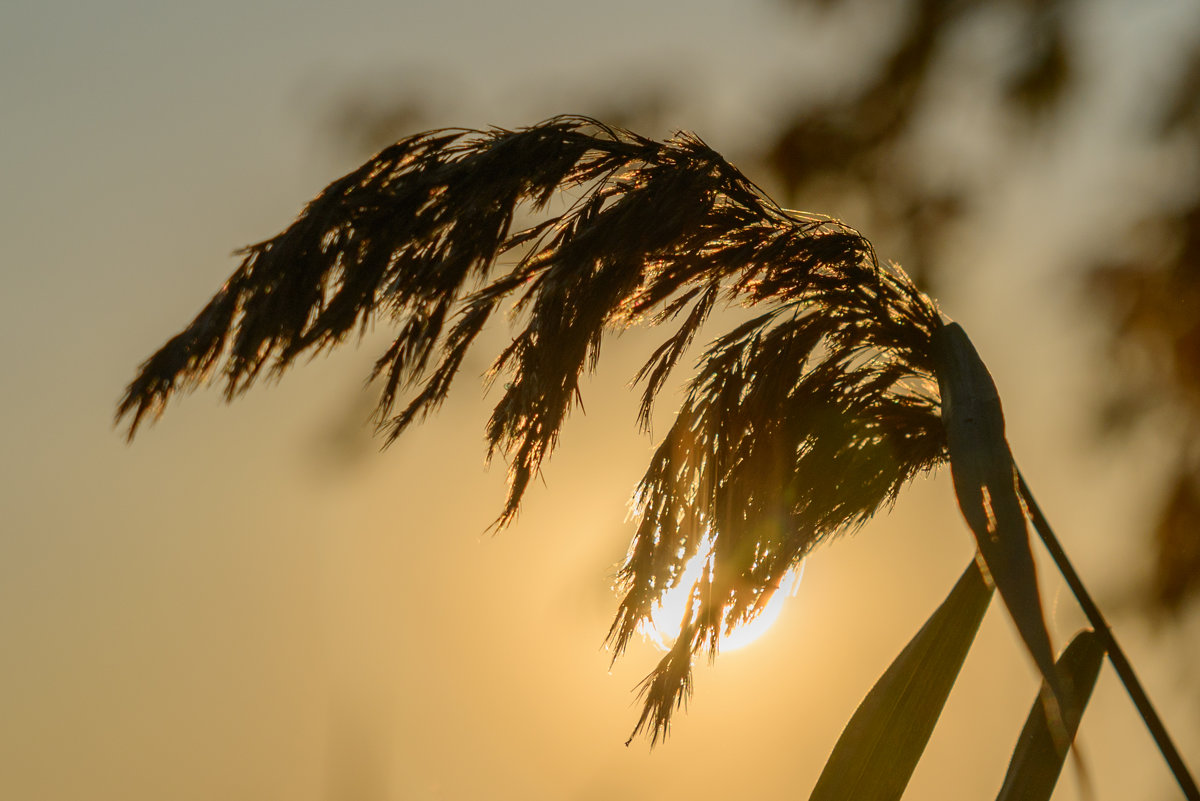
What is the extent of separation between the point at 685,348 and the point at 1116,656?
65cm

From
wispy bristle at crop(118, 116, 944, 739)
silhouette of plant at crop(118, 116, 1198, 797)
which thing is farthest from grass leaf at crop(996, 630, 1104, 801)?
wispy bristle at crop(118, 116, 944, 739)

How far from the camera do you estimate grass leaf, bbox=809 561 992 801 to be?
1125mm

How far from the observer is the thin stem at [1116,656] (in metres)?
1.07

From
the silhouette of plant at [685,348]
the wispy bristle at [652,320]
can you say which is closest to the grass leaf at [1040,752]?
the silhouette of plant at [685,348]

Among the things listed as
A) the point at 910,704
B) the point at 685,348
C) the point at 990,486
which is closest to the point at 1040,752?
the point at 910,704

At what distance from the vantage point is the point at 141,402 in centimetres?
108

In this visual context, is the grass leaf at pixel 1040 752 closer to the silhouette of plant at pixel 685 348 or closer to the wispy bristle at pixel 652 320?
the silhouette of plant at pixel 685 348

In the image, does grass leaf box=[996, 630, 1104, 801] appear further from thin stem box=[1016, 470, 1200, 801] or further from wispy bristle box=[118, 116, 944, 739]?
wispy bristle box=[118, 116, 944, 739]

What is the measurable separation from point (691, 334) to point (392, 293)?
384 mm

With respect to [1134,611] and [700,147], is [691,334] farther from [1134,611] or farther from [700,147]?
[1134,611]

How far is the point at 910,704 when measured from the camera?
3.72ft

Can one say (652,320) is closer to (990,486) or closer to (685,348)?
(685,348)

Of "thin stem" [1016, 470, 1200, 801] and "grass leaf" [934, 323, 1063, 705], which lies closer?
"grass leaf" [934, 323, 1063, 705]

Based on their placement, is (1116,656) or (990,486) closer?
(990,486)
